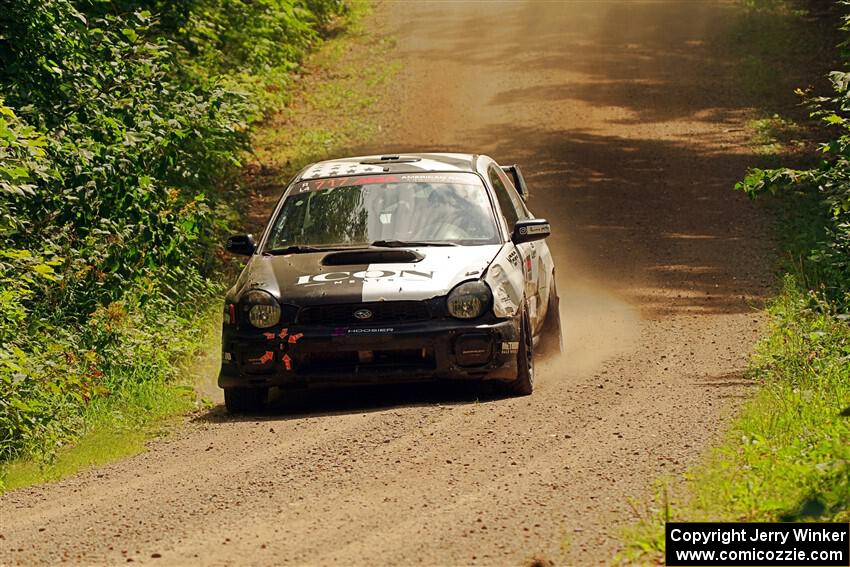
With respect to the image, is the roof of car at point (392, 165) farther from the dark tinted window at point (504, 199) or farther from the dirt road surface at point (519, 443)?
the dirt road surface at point (519, 443)

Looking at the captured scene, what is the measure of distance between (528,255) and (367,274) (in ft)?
5.94

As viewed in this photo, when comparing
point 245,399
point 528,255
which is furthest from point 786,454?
point 245,399

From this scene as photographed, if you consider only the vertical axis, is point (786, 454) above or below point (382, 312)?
below

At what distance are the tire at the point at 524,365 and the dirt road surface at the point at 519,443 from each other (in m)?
0.14

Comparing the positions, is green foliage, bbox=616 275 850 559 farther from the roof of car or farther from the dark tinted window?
the roof of car

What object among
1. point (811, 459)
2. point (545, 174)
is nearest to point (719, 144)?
point (545, 174)

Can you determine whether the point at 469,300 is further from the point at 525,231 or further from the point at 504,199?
the point at 504,199

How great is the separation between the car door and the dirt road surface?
0.59 meters

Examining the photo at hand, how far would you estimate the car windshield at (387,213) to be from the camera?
407 inches

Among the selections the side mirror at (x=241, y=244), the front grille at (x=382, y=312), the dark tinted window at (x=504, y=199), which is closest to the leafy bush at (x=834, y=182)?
the dark tinted window at (x=504, y=199)

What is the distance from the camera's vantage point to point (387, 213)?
10539 millimetres

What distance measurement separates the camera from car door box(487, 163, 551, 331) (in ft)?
34.8

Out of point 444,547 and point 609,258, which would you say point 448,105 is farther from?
point 444,547

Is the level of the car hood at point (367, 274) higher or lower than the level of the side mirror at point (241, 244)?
lower
